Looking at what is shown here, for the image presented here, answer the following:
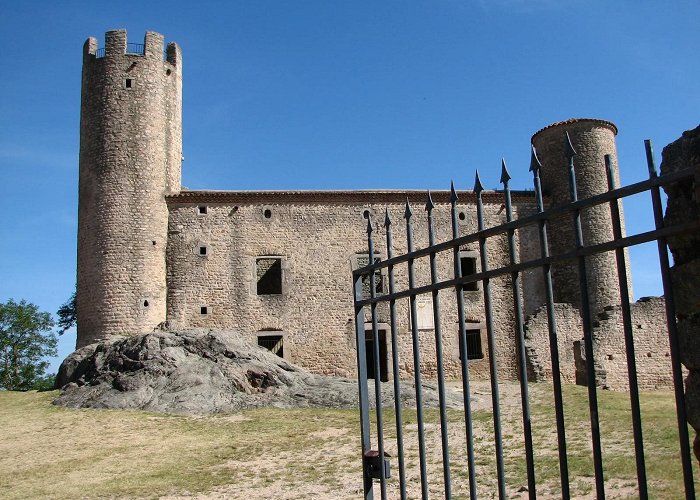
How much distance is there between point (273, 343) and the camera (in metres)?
24.2

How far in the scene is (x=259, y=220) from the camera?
25000 mm

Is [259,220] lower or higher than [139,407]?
higher

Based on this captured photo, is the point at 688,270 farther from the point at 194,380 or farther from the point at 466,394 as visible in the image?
the point at 194,380

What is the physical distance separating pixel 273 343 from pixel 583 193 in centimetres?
1245

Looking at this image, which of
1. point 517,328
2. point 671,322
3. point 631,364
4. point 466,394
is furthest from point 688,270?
point 466,394

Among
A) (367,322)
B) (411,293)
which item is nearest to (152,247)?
(367,322)

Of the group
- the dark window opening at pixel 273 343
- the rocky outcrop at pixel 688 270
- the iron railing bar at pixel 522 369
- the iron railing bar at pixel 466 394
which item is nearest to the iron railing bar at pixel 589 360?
the iron railing bar at pixel 522 369

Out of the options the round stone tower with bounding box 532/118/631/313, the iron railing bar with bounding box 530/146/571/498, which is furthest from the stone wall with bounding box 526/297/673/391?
the iron railing bar with bounding box 530/146/571/498

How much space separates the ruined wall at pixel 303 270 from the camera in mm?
24172

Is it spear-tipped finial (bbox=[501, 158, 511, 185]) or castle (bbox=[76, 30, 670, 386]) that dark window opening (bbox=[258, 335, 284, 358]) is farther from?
spear-tipped finial (bbox=[501, 158, 511, 185])

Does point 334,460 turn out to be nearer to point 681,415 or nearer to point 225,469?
point 225,469

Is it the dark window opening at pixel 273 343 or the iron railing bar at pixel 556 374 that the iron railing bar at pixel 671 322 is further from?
the dark window opening at pixel 273 343

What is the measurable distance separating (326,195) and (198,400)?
9908 millimetres

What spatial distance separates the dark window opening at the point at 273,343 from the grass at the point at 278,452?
667 cm
